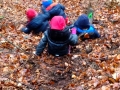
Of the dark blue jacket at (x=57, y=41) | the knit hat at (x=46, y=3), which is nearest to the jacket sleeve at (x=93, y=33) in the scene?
the dark blue jacket at (x=57, y=41)

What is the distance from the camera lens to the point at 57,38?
672 cm

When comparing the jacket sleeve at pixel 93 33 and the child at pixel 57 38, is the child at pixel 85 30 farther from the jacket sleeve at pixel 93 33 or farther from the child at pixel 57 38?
the child at pixel 57 38

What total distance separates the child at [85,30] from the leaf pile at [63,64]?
0.68ft

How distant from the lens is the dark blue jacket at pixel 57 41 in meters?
6.63

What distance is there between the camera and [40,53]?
7.05 m

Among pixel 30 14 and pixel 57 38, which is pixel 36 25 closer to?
pixel 30 14

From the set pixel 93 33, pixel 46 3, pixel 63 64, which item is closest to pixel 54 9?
pixel 46 3

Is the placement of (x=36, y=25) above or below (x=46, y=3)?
below

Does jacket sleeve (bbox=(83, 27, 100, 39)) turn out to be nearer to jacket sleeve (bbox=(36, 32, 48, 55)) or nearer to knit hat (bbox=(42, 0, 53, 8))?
jacket sleeve (bbox=(36, 32, 48, 55))

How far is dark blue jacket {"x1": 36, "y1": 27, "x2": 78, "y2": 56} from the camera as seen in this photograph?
261 inches

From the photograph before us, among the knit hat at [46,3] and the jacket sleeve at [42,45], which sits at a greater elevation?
the knit hat at [46,3]

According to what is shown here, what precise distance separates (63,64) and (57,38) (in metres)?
0.65

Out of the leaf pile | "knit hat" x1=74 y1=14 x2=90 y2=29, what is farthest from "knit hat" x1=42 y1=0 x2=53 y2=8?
"knit hat" x1=74 y1=14 x2=90 y2=29

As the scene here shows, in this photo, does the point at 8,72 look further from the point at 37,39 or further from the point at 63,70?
the point at 37,39
